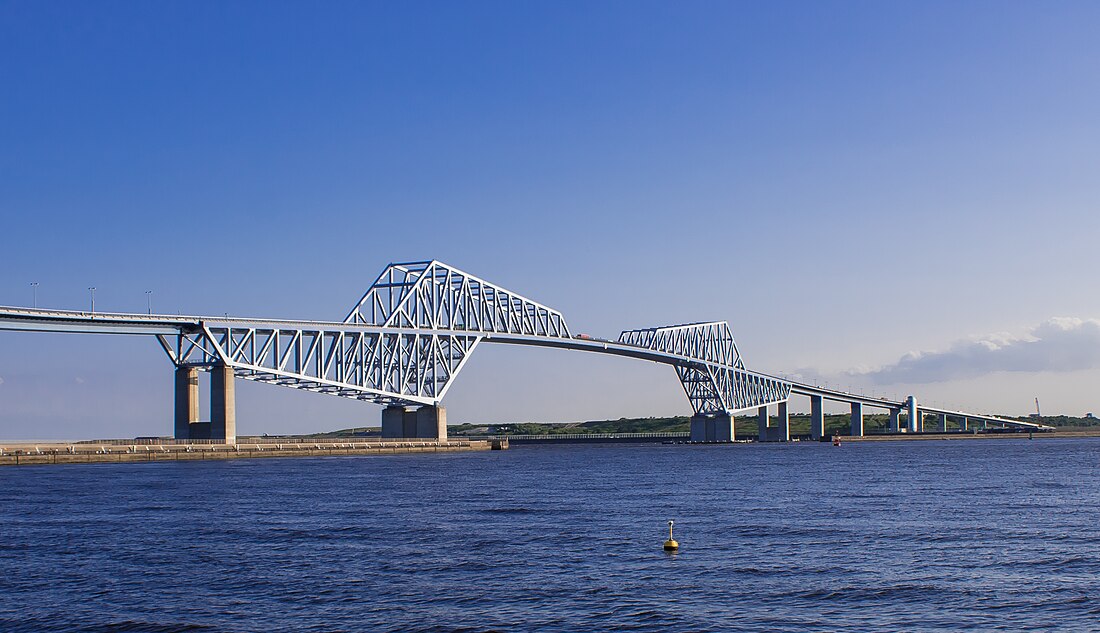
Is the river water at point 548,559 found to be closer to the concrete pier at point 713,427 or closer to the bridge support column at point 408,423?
the bridge support column at point 408,423

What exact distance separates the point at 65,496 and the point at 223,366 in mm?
52105

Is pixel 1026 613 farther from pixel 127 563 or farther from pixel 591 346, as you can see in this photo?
pixel 591 346

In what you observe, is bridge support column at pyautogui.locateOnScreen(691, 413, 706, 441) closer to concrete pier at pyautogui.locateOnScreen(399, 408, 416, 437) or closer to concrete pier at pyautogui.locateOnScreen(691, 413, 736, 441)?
concrete pier at pyautogui.locateOnScreen(691, 413, 736, 441)

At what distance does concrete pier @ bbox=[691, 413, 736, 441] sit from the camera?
641 feet

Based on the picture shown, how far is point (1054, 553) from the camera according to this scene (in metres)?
31.7

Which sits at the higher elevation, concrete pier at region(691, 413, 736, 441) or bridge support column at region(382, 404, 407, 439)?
bridge support column at region(382, 404, 407, 439)

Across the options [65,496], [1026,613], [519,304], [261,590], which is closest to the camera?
[1026,613]

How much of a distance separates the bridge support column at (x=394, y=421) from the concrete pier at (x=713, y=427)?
235 ft

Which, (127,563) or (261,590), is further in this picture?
(127,563)

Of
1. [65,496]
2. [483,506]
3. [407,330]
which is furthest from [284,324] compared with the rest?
[483,506]

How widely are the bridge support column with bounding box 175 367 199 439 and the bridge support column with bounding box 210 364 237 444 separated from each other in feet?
5.34

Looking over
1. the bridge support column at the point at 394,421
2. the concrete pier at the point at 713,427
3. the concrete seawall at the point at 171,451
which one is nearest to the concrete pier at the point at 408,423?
the bridge support column at the point at 394,421

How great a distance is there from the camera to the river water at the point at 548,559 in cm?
2364

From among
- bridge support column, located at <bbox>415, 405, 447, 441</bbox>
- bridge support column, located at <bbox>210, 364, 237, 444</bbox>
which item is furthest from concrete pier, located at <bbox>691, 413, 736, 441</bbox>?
bridge support column, located at <bbox>210, 364, 237, 444</bbox>
